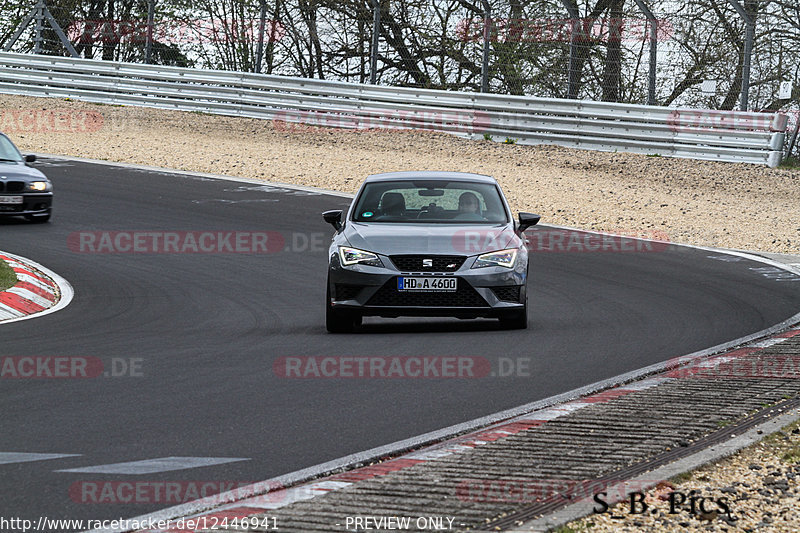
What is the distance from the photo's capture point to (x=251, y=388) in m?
8.32

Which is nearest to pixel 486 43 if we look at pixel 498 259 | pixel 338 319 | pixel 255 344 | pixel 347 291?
pixel 498 259

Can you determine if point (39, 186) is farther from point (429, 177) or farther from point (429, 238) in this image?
point (429, 238)

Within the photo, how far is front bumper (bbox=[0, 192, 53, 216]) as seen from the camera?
1825 cm

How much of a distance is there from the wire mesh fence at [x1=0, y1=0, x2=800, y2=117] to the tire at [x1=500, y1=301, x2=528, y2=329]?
1384 cm

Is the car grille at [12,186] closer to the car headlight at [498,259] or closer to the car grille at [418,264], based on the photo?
the car grille at [418,264]

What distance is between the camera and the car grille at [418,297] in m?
10.6

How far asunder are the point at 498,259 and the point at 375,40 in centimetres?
1776

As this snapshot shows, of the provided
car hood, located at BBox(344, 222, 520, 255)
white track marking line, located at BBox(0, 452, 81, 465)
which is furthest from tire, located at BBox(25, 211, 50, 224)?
white track marking line, located at BBox(0, 452, 81, 465)

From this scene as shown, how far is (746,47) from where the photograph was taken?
24.2m

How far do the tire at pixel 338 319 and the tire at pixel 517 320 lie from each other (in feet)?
4.44

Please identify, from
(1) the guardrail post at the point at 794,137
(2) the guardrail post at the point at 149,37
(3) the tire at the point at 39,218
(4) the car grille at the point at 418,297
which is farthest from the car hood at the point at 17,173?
(1) the guardrail post at the point at 794,137

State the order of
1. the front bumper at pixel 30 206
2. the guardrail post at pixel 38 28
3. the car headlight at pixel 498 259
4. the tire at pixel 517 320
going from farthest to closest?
the guardrail post at pixel 38 28, the front bumper at pixel 30 206, the tire at pixel 517 320, the car headlight at pixel 498 259

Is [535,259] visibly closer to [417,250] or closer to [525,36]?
[417,250]

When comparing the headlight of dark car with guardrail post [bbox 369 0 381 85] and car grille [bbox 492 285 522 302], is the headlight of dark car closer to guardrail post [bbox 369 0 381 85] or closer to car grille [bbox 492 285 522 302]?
car grille [bbox 492 285 522 302]
